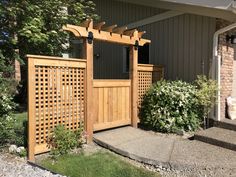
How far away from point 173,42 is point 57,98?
15.3ft

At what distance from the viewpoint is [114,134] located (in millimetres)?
7816

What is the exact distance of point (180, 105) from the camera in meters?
8.32

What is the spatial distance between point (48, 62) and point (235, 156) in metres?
4.30

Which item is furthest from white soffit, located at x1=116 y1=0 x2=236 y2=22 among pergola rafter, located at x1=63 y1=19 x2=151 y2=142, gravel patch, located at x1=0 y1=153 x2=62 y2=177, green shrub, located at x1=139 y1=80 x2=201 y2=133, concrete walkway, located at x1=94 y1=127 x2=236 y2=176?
gravel patch, located at x1=0 y1=153 x2=62 y2=177

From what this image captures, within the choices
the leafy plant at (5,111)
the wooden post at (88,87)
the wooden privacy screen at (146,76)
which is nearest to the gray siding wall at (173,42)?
the wooden privacy screen at (146,76)

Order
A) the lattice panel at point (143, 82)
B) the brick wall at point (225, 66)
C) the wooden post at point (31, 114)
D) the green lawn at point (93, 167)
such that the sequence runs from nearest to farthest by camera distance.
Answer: the green lawn at point (93, 167)
the wooden post at point (31, 114)
the brick wall at point (225, 66)
the lattice panel at point (143, 82)

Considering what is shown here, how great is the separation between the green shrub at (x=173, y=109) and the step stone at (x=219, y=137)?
65cm

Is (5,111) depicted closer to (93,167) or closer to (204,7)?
(93,167)

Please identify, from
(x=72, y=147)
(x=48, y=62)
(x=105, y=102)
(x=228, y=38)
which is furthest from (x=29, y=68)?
(x=228, y=38)

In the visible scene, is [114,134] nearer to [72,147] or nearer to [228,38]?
[72,147]

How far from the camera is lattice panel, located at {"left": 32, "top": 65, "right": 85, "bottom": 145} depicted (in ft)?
20.7

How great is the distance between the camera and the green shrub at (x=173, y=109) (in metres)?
8.41

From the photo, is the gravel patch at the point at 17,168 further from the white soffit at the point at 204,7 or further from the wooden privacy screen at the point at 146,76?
the white soffit at the point at 204,7

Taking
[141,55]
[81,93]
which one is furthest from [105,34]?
[141,55]
